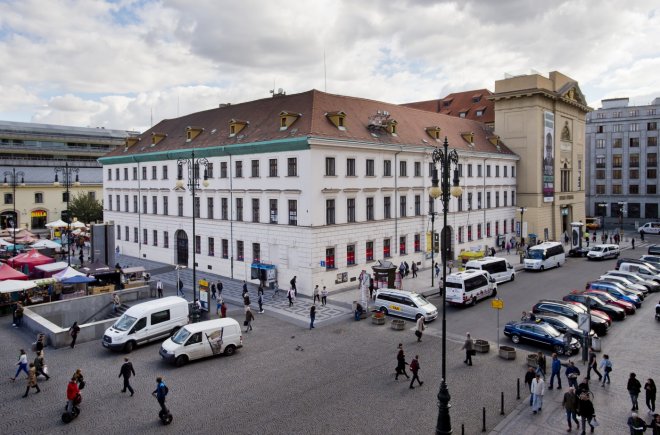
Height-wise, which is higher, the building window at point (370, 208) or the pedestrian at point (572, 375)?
the building window at point (370, 208)

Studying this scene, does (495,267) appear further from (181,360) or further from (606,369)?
(181,360)

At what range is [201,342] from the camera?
74.9 ft

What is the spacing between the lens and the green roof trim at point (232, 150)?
36.2m

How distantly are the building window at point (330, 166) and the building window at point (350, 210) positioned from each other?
A: 2.71m

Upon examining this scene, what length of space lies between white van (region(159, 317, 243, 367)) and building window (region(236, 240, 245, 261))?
1731 cm

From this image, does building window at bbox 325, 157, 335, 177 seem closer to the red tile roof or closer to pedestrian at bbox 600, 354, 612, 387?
the red tile roof

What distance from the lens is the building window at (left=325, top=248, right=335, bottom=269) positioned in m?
36.8

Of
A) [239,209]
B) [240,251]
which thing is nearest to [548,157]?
[239,209]

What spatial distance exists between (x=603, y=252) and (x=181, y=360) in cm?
4714

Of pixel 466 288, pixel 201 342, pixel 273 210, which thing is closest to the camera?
pixel 201 342

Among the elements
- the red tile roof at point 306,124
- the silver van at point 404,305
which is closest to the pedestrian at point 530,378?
the silver van at point 404,305

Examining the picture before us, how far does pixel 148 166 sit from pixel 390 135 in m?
26.3

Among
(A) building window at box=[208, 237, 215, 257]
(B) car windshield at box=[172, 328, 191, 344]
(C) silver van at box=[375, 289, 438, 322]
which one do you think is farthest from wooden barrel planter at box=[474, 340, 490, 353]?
(A) building window at box=[208, 237, 215, 257]

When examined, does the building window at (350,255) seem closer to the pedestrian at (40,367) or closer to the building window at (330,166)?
the building window at (330,166)
